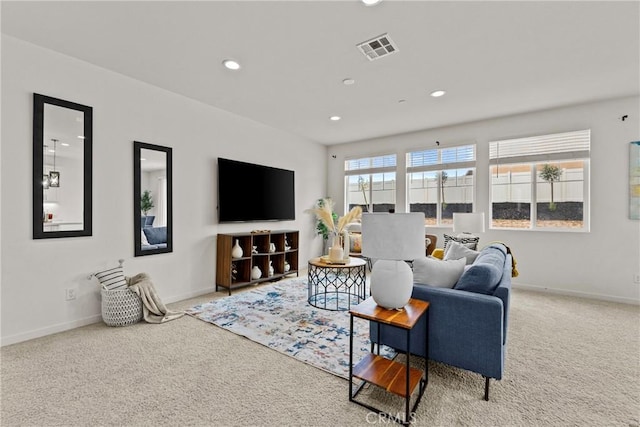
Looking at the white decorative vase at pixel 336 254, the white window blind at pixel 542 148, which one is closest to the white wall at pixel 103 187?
the white decorative vase at pixel 336 254

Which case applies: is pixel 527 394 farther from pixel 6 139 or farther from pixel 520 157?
pixel 6 139

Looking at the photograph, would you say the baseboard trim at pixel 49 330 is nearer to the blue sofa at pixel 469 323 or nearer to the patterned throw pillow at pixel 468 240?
the blue sofa at pixel 469 323

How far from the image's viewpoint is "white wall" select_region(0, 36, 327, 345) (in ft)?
8.28

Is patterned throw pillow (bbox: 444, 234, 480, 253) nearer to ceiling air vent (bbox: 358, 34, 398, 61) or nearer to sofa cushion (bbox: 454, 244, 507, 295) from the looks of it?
sofa cushion (bbox: 454, 244, 507, 295)

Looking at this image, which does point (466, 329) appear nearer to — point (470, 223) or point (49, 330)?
point (470, 223)

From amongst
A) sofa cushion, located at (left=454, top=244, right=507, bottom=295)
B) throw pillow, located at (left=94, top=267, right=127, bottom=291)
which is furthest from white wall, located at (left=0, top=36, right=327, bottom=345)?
sofa cushion, located at (left=454, top=244, right=507, bottom=295)

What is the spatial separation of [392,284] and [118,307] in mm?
2714

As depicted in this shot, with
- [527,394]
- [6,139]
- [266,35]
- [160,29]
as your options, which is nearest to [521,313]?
[527,394]

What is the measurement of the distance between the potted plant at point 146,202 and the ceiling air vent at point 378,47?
2826mm

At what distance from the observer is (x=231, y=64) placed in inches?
117

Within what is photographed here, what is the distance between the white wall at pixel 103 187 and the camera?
252 centimetres

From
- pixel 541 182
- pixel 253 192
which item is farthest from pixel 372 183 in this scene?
pixel 541 182

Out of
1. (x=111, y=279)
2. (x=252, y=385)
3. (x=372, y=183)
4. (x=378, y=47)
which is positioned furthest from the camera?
(x=372, y=183)

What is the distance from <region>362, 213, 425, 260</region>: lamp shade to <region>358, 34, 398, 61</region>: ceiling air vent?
170 centimetres
